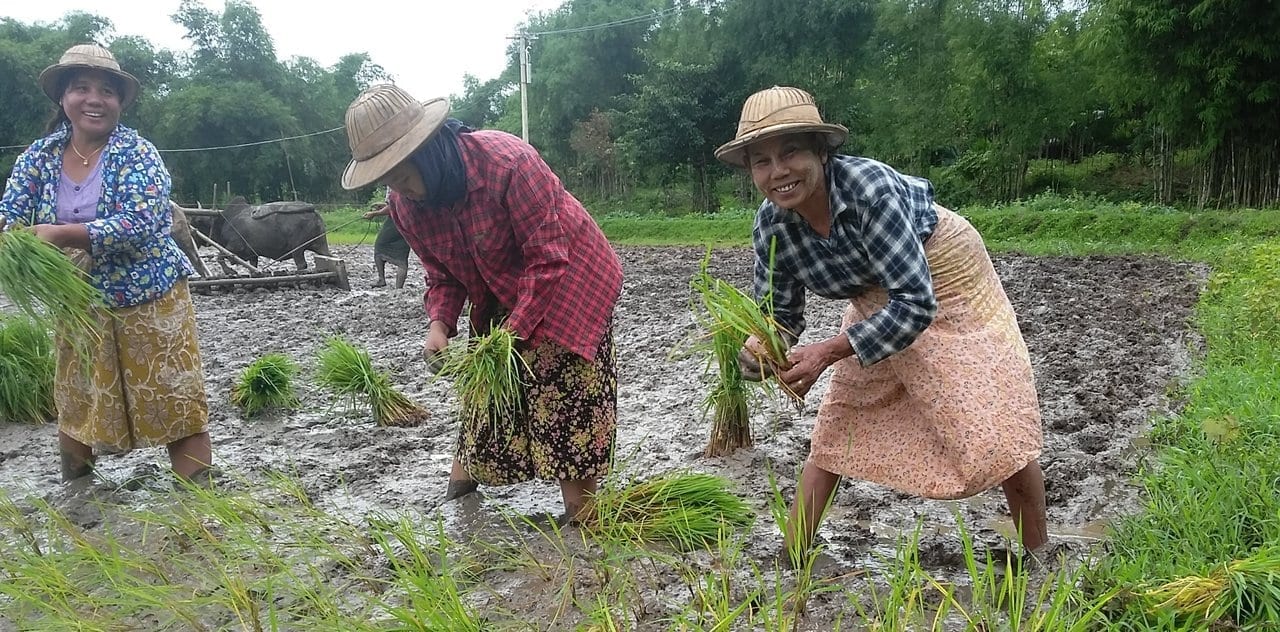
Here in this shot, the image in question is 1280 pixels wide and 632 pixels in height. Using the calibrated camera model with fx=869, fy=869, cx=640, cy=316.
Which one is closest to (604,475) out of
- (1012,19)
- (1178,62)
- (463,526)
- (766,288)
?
(463,526)

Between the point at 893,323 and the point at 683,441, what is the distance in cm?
197

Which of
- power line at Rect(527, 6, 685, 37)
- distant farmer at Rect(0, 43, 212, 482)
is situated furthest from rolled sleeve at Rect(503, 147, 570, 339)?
power line at Rect(527, 6, 685, 37)

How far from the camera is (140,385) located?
304cm

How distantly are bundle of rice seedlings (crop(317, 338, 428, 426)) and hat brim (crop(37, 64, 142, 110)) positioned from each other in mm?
1640

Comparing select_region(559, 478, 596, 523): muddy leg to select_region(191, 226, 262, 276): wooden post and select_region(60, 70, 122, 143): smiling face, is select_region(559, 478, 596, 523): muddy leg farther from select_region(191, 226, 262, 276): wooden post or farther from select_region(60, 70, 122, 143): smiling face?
select_region(191, 226, 262, 276): wooden post

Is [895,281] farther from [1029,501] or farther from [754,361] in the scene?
[1029,501]

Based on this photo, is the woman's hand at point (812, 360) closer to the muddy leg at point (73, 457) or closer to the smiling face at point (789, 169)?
the smiling face at point (789, 169)

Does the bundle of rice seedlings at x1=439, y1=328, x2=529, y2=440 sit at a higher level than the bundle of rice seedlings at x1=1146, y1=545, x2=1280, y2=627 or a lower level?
higher

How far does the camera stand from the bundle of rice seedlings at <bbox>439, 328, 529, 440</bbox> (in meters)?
2.45

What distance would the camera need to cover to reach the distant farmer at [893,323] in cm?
202

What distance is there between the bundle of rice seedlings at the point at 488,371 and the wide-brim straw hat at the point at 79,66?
155 centimetres

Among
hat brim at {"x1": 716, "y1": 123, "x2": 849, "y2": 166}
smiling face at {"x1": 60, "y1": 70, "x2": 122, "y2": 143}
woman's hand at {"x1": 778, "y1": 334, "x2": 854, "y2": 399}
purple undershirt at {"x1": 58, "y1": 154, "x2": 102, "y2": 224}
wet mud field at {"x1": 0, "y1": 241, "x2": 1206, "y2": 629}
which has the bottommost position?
wet mud field at {"x1": 0, "y1": 241, "x2": 1206, "y2": 629}

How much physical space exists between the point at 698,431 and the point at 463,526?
140 cm

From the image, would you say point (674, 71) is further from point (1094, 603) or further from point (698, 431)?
point (1094, 603)
